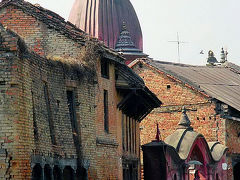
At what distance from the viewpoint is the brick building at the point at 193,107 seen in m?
47.1

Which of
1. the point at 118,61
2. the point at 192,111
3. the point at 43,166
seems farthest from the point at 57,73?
the point at 192,111

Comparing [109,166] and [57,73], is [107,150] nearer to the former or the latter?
[109,166]

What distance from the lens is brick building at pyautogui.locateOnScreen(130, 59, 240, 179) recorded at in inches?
1855

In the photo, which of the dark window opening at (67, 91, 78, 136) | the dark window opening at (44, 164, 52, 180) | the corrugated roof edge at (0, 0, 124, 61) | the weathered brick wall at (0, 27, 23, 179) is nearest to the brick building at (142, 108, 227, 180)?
the corrugated roof edge at (0, 0, 124, 61)

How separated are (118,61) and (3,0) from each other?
16.0 ft

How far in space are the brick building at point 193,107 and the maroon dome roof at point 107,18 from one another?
26890 millimetres

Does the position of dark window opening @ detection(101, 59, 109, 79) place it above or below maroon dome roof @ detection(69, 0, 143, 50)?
below

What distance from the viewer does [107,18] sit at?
77625 mm

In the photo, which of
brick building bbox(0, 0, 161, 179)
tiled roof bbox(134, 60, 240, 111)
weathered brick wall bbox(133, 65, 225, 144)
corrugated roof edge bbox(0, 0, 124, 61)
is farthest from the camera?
tiled roof bbox(134, 60, 240, 111)

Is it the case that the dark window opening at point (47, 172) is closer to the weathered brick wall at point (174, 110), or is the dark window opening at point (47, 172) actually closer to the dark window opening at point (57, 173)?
the dark window opening at point (57, 173)

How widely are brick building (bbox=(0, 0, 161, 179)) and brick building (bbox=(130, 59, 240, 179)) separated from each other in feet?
37.0

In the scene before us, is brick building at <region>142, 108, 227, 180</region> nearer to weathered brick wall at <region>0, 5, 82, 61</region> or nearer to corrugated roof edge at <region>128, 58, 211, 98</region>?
corrugated roof edge at <region>128, 58, 211, 98</region>

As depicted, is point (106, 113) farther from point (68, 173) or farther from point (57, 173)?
point (57, 173)

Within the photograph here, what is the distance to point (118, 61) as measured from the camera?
104 feet
